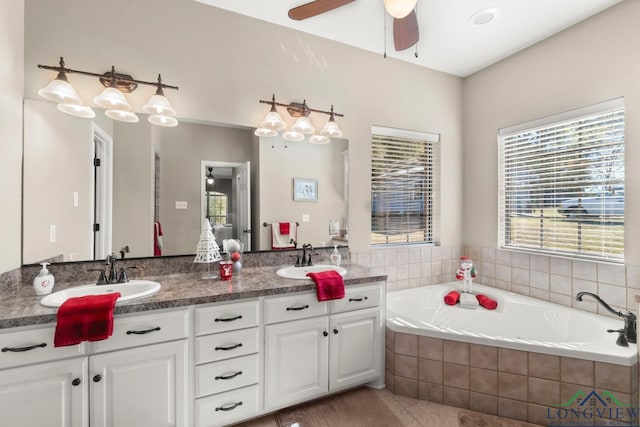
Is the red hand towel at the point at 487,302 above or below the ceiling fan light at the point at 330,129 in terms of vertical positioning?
below

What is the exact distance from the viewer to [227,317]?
1.67 metres

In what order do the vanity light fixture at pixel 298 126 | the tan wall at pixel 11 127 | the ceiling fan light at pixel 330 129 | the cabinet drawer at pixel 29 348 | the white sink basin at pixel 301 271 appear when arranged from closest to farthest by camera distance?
the cabinet drawer at pixel 29 348
the tan wall at pixel 11 127
the white sink basin at pixel 301 271
the vanity light fixture at pixel 298 126
the ceiling fan light at pixel 330 129

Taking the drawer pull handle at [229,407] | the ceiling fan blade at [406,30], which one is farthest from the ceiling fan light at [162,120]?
the drawer pull handle at [229,407]

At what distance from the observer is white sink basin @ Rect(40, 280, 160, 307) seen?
147 cm

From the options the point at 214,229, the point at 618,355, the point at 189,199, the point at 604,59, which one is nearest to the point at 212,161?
the point at 189,199

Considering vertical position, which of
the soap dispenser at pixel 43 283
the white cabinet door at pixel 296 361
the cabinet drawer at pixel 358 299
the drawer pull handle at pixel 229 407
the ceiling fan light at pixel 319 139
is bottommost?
the drawer pull handle at pixel 229 407

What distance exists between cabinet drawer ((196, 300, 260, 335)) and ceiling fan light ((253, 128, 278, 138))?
1302 mm

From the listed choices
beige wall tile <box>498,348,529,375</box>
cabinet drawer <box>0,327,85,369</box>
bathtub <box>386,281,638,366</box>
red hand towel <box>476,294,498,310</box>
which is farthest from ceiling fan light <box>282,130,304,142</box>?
red hand towel <box>476,294,498,310</box>

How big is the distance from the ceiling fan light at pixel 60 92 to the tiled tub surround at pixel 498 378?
2.56 metres

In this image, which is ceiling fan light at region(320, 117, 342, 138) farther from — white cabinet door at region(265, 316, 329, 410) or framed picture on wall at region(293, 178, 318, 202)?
white cabinet door at region(265, 316, 329, 410)

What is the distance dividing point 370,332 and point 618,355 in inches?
54.4

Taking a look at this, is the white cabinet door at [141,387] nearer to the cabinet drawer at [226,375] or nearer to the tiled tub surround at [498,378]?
the cabinet drawer at [226,375]

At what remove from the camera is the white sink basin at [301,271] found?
2090 mm

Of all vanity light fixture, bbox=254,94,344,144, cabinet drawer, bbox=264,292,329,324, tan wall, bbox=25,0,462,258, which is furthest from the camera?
vanity light fixture, bbox=254,94,344,144
